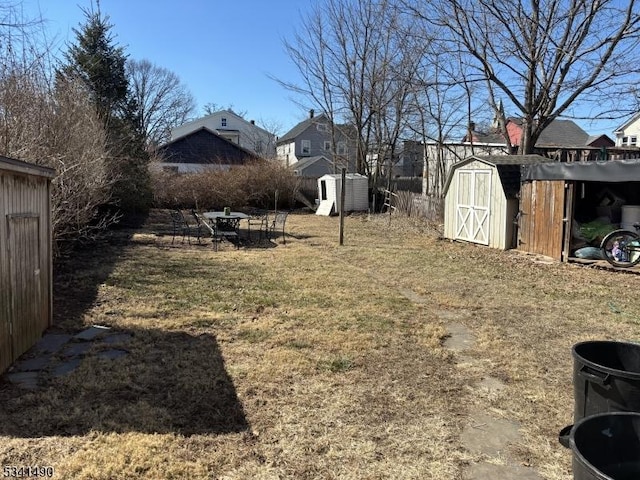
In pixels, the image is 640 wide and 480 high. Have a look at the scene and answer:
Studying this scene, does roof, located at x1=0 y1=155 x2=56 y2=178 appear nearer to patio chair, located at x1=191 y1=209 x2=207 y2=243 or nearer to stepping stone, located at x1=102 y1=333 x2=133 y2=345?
stepping stone, located at x1=102 y1=333 x2=133 y2=345

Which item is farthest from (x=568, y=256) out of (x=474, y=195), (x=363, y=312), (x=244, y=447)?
(x=244, y=447)

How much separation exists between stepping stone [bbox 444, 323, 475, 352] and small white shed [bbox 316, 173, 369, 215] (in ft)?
59.0

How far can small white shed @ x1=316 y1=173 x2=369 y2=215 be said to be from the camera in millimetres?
24031

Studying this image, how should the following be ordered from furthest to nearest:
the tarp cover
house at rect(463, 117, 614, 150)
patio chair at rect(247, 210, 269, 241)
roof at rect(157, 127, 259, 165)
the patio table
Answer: roof at rect(157, 127, 259, 165) → house at rect(463, 117, 614, 150) → patio chair at rect(247, 210, 269, 241) → the patio table → the tarp cover

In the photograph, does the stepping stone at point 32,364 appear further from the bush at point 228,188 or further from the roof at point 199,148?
the roof at point 199,148

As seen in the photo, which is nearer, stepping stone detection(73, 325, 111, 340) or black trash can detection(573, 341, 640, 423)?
black trash can detection(573, 341, 640, 423)

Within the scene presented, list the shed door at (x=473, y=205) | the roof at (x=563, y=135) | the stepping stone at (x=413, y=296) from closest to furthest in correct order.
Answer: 1. the stepping stone at (x=413, y=296)
2. the shed door at (x=473, y=205)
3. the roof at (x=563, y=135)

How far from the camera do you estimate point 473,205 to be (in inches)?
528

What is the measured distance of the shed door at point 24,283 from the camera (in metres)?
4.36

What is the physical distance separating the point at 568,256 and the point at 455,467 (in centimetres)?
890

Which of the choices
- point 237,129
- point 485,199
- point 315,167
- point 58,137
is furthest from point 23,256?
point 237,129

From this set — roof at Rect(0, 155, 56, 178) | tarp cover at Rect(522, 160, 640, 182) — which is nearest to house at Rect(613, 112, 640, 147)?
tarp cover at Rect(522, 160, 640, 182)

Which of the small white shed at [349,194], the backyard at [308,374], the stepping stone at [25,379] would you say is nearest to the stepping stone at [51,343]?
the backyard at [308,374]

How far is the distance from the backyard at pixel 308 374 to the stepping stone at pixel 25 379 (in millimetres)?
80
